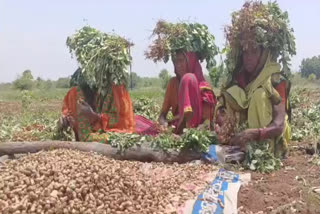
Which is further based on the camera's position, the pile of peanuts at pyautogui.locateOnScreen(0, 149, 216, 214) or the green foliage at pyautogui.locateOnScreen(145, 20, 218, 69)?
the green foliage at pyautogui.locateOnScreen(145, 20, 218, 69)

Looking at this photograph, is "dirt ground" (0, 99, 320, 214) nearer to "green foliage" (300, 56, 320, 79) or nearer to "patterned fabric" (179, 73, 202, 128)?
"patterned fabric" (179, 73, 202, 128)

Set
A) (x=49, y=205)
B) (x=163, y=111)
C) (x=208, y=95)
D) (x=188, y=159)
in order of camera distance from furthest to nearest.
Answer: (x=163, y=111)
(x=208, y=95)
(x=188, y=159)
(x=49, y=205)

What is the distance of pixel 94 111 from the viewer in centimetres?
614

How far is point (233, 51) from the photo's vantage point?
5602 mm

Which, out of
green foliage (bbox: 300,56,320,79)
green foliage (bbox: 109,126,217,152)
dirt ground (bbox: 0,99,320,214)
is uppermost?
green foliage (bbox: 300,56,320,79)

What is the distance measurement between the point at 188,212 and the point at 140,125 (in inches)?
111

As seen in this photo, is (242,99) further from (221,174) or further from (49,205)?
(49,205)

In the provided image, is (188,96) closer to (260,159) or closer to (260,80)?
(260,80)

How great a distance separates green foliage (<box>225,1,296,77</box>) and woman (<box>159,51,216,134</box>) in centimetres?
88

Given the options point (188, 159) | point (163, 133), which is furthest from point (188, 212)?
point (163, 133)

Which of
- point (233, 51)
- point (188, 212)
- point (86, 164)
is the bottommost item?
point (188, 212)

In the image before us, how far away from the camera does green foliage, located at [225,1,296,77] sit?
208 inches

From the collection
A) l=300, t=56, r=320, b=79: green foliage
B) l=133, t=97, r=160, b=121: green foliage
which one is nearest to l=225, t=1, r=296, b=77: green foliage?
l=133, t=97, r=160, b=121: green foliage

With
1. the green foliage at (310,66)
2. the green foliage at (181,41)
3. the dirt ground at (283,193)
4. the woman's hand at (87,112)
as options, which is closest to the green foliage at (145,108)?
the green foliage at (181,41)
